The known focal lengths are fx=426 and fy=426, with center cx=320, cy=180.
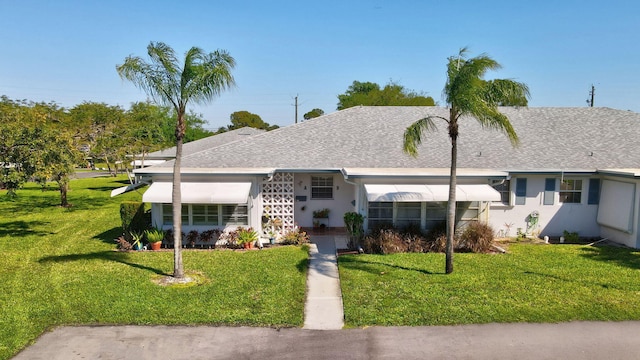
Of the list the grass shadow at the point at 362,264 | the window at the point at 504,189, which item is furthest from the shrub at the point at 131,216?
the window at the point at 504,189

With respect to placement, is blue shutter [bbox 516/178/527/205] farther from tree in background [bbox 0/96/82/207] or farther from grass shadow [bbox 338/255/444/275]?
tree in background [bbox 0/96/82/207]

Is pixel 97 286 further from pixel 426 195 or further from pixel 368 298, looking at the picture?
pixel 426 195

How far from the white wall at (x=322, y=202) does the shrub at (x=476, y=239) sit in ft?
19.5

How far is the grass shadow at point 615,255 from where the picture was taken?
15.7 meters

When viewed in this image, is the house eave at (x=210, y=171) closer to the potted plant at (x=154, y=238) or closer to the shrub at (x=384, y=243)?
the potted plant at (x=154, y=238)

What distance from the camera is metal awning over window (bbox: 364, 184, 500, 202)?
1638 cm

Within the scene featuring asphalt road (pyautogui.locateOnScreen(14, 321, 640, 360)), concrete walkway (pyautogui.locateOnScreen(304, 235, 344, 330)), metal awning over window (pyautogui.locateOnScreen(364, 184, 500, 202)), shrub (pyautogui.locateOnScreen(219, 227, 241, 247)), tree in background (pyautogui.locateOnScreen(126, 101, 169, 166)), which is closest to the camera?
asphalt road (pyautogui.locateOnScreen(14, 321, 640, 360))

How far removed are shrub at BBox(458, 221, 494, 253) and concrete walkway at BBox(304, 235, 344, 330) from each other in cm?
530

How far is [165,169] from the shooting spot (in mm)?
18578

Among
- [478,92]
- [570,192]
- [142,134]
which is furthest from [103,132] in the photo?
[570,192]


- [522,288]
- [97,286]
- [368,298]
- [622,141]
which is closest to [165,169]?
[97,286]

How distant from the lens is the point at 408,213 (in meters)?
17.8

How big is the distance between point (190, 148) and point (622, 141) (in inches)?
1152

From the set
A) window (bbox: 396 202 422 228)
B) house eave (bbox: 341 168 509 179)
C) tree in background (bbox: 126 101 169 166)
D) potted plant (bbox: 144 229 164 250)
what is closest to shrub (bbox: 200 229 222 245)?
potted plant (bbox: 144 229 164 250)
